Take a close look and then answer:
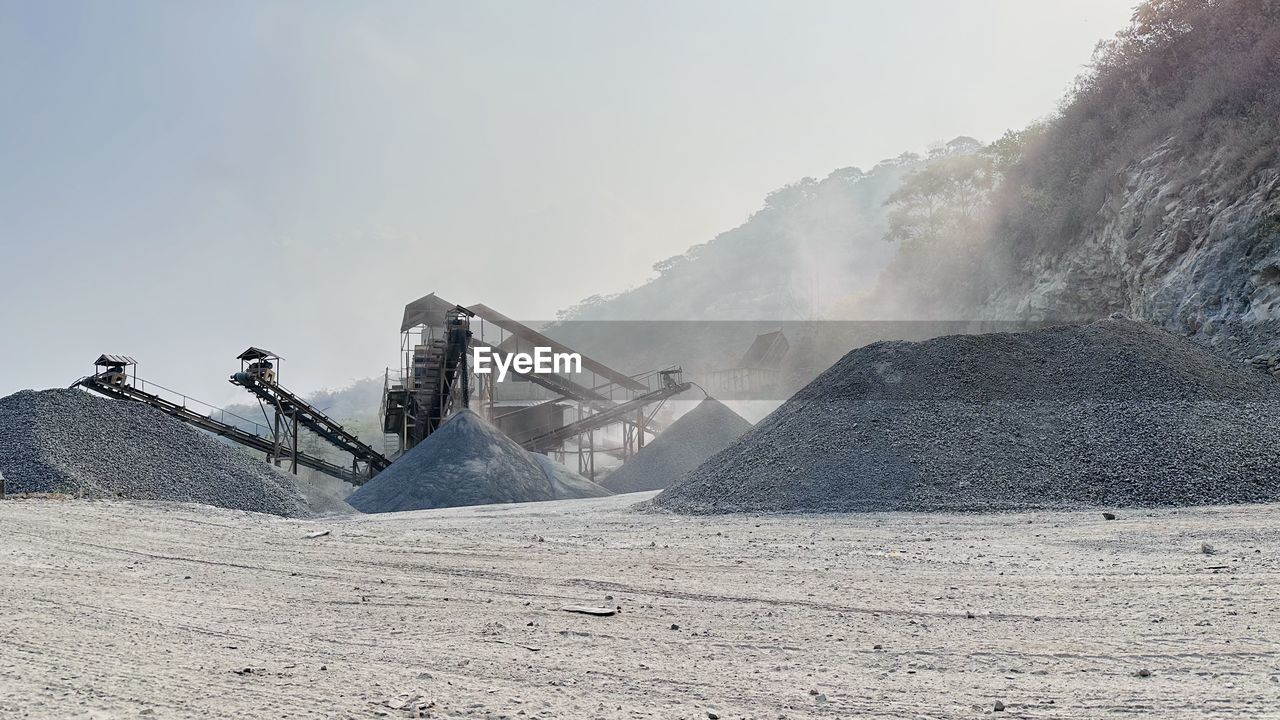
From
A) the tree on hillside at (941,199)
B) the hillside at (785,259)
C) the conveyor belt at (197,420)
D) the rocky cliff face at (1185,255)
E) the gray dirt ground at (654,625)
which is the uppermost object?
the hillside at (785,259)

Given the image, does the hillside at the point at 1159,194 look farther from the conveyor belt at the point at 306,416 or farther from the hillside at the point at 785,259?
the hillside at the point at 785,259

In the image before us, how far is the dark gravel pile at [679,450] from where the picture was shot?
25308 mm

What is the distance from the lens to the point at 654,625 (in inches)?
225

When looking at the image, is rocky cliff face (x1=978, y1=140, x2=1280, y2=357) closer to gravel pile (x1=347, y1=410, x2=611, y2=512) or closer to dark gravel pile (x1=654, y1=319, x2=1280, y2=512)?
dark gravel pile (x1=654, y1=319, x2=1280, y2=512)

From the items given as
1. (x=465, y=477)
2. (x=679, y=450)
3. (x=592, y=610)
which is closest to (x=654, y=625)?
(x=592, y=610)

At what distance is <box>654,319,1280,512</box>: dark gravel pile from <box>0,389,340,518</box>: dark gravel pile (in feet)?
22.8

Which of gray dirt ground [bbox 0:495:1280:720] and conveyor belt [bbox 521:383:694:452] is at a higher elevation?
conveyor belt [bbox 521:383:694:452]

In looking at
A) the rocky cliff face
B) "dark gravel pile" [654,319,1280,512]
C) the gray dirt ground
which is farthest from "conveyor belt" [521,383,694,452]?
the gray dirt ground

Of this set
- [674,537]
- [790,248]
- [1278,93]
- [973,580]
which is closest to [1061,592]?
[973,580]

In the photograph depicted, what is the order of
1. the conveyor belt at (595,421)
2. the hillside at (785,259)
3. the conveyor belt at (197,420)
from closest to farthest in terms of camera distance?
1. the conveyor belt at (197,420)
2. the conveyor belt at (595,421)
3. the hillside at (785,259)

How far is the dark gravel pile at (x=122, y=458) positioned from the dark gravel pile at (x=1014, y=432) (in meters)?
6.96

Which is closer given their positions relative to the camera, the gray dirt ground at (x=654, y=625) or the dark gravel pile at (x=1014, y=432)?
the gray dirt ground at (x=654, y=625)

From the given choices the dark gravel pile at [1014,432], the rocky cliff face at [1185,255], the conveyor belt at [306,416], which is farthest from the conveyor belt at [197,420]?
the rocky cliff face at [1185,255]

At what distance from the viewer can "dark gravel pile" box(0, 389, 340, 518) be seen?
14430 mm
